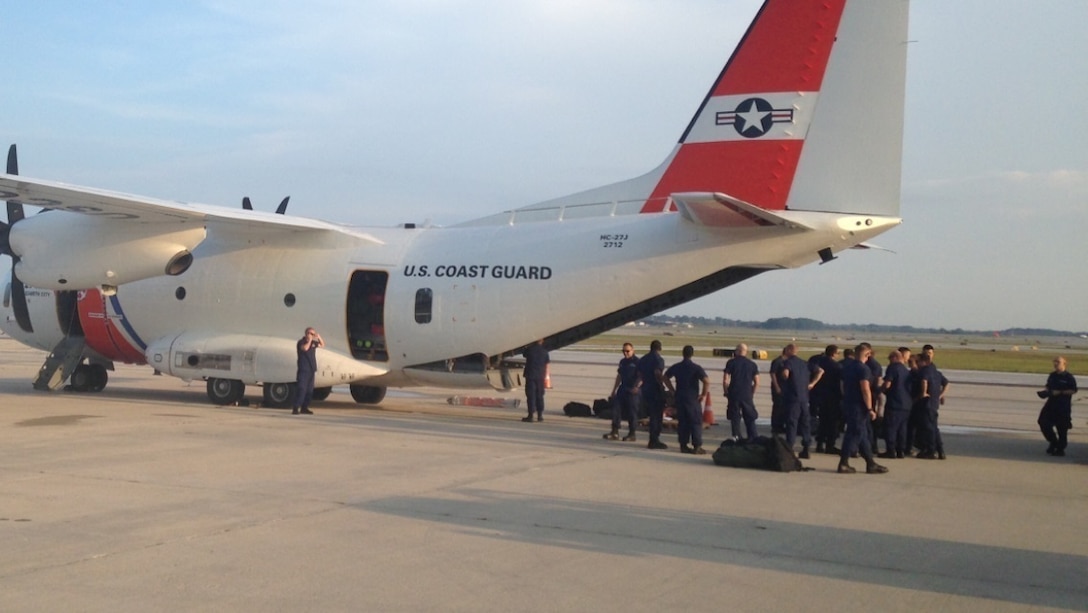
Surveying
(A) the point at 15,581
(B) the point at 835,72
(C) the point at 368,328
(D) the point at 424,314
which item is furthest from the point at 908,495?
(C) the point at 368,328

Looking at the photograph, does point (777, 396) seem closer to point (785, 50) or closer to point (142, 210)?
point (785, 50)

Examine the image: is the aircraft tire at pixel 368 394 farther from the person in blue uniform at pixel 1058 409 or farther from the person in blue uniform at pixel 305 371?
the person in blue uniform at pixel 1058 409

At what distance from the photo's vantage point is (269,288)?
17.5m

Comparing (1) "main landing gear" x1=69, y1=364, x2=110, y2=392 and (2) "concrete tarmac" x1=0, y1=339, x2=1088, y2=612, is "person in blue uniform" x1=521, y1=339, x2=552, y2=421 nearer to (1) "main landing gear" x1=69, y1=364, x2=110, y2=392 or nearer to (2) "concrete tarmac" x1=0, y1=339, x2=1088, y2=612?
(2) "concrete tarmac" x1=0, y1=339, x2=1088, y2=612

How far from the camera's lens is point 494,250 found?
629 inches

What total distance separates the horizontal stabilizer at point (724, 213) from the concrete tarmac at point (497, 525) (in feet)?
10.4

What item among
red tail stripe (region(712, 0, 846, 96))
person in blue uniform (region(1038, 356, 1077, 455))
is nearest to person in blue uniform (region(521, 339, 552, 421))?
red tail stripe (region(712, 0, 846, 96))

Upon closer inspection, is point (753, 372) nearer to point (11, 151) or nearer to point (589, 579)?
point (589, 579)

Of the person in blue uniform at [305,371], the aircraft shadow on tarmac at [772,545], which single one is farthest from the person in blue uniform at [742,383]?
the person in blue uniform at [305,371]

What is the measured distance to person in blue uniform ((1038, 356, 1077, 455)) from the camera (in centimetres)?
1355

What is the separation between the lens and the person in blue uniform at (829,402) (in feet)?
43.6

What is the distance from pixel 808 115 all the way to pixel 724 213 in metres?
2.08

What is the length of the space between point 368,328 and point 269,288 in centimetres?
214

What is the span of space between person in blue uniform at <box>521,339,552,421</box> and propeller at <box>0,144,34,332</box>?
32.8ft
